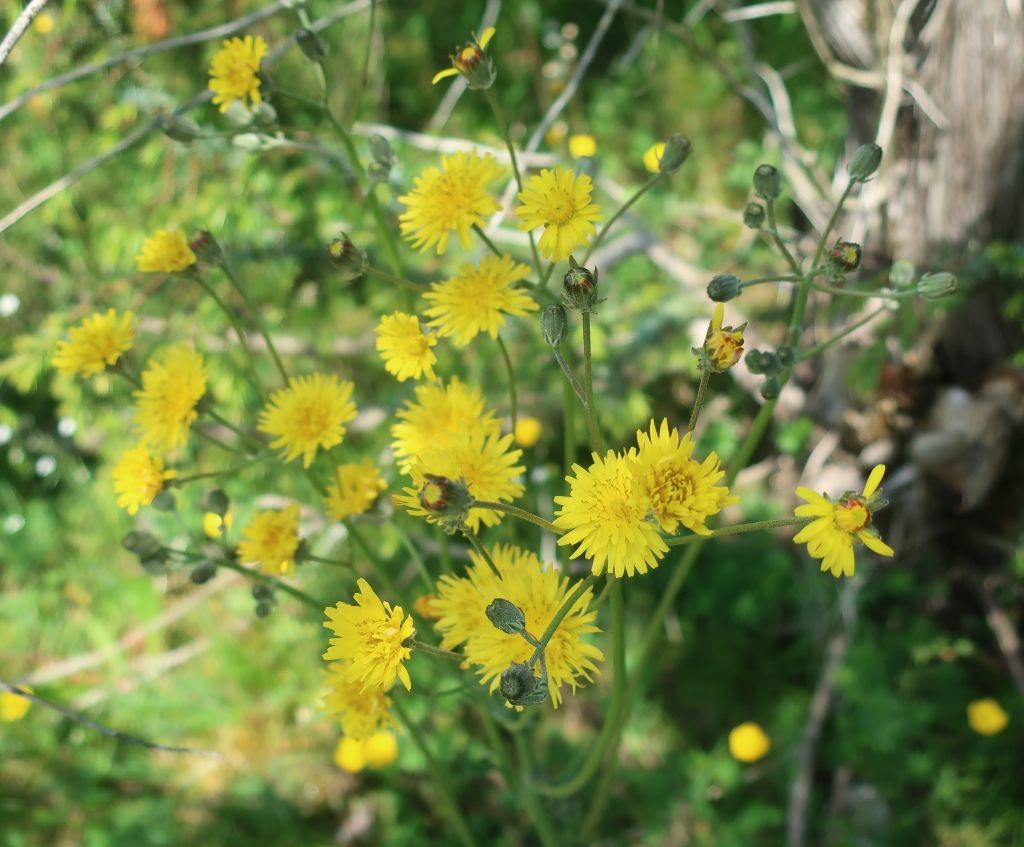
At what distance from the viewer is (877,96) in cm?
209

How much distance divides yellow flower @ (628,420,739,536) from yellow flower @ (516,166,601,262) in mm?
273

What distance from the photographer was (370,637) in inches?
35.5

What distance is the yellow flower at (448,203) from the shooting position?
109 centimetres

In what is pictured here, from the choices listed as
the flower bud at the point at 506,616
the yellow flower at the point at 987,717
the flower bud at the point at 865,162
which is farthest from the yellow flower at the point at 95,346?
the yellow flower at the point at 987,717

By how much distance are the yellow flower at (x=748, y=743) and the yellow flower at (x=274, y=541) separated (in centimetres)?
138

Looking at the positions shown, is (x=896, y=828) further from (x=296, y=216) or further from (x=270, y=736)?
(x=296, y=216)

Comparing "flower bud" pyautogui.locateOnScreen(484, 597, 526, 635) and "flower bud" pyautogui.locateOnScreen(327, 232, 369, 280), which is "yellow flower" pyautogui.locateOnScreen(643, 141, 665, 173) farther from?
"flower bud" pyautogui.locateOnScreen(484, 597, 526, 635)

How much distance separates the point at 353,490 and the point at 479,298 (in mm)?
333

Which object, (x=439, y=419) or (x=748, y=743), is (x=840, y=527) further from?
(x=748, y=743)

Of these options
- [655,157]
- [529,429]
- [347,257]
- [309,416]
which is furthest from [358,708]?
[529,429]

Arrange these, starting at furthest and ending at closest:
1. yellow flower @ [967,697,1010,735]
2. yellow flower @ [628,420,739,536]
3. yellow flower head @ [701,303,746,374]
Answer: yellow flower @ [967,697,1010,735] < yellow flower head @ [701,303,746,374] < yellow flower @ [628,420,739,536]

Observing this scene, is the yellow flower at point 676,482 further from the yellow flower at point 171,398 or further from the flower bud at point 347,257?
the yellow flower at point 171,398

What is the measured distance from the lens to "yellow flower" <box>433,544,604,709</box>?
3.11 ft

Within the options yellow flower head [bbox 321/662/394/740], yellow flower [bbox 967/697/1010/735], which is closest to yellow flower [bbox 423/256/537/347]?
yellow flower head [bbox 321/662/394/740]
